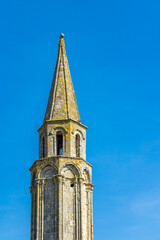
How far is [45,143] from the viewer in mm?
47562

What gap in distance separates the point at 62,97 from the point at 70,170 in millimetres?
5964

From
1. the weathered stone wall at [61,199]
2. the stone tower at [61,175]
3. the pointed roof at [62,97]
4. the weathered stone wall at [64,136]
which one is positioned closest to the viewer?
the weathered stone wall at [61,199]

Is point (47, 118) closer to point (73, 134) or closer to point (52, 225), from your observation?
point (73, 134)

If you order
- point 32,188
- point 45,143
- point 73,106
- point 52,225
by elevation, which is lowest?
point 52,225

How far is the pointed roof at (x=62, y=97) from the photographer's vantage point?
48062mm

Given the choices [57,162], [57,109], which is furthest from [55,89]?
[57,162]

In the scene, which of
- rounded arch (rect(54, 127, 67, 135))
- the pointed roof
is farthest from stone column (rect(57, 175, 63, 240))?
the pointed roof

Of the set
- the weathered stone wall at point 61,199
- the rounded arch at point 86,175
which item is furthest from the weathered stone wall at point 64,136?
the rounded arch at point 86,175

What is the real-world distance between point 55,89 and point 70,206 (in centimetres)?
946

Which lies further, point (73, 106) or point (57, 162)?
point (73, 106)

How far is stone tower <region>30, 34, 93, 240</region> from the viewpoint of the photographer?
1727 inches

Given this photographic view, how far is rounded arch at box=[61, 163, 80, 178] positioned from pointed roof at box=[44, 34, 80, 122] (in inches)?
150

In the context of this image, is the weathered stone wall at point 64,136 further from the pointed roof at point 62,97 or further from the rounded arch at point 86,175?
the rounded arch at point 86,175

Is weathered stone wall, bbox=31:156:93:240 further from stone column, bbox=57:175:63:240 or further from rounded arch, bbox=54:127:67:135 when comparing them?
rounded arch, bbox=54:127:67:135
